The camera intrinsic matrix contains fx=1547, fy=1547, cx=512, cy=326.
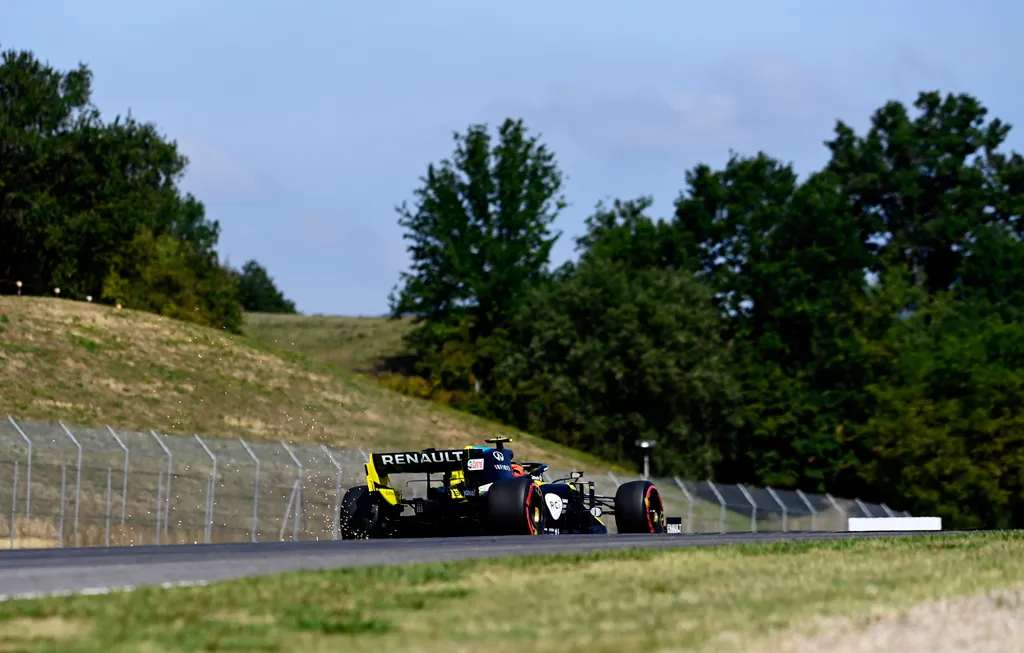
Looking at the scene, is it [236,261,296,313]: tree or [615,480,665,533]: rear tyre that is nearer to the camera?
[615,480,665,533]: rear tyre

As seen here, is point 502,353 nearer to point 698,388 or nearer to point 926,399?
point 698,388

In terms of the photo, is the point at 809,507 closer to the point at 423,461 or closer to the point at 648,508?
the point at 648,508

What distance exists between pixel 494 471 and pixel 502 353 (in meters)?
59.0

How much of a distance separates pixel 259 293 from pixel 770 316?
9582 cm

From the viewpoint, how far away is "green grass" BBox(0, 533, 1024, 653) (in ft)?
31.9

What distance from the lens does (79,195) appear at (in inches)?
3270

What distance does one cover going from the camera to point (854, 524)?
42.7 m

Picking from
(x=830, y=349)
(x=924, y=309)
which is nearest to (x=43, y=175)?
(x=830, y=349)

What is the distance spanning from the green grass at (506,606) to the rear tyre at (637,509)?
11.2 metres

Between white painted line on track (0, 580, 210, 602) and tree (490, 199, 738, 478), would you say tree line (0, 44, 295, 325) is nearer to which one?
tree (490, 199, 738, 478)

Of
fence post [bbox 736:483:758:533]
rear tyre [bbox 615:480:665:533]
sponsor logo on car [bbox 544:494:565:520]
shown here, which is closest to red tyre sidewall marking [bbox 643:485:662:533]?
rear tyre [bbox 615:480:665:533]

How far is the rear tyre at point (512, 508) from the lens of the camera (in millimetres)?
25125

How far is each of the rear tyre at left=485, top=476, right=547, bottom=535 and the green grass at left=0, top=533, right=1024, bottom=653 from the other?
830cm

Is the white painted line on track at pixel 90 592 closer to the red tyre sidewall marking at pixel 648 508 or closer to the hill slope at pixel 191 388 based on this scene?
the red tyre sidewall marking at pixel 648 508
